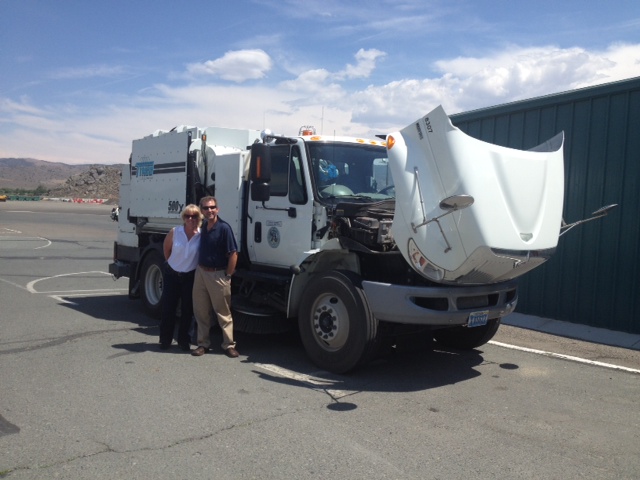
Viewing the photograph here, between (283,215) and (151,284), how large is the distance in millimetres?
3167

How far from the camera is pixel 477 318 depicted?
6.29 metres

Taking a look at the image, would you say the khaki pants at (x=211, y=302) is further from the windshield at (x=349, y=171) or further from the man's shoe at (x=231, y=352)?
the windshield at (x=349, y=171)

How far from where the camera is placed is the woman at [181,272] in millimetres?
7418

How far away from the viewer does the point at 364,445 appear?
4664mm

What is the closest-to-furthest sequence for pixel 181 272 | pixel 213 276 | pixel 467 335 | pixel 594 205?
pixel 213 276 → pixel 181 272 → pixel 467 335 → pixel 594 205

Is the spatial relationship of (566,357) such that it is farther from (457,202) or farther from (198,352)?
(198,352)

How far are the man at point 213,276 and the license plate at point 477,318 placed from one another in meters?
2.65

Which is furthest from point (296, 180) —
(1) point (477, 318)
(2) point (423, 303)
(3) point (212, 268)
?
(1) point (477, 318)

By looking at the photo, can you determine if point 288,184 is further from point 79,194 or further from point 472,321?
point 79,194

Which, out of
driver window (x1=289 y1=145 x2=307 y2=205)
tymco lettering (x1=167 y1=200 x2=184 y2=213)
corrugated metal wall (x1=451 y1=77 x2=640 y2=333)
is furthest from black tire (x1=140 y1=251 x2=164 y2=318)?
corrugated metal wall (x1=451 y1=77 x2=640 y2=333)

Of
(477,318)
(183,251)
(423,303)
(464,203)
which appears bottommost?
(477,318)

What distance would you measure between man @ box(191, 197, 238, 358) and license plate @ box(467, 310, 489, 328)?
2648 mm

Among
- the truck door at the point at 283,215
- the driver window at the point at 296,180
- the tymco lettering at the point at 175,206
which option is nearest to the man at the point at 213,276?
the truck door at the point at 283,215

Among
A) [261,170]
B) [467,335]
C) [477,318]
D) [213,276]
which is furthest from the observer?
[467,335]
